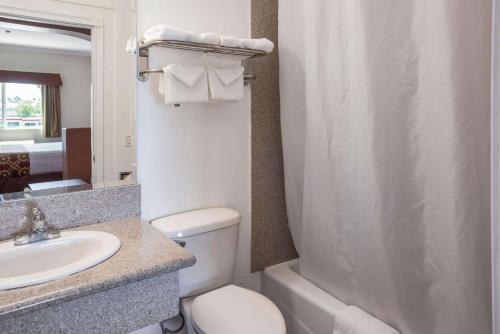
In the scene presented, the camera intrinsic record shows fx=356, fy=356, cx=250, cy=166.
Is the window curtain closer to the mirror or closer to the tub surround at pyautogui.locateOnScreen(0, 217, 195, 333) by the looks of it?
the mirror

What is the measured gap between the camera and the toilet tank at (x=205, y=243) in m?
1.53

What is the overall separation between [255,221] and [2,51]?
1327 mm

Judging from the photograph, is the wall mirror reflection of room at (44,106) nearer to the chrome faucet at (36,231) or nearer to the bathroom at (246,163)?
the bathroom at (246,163)

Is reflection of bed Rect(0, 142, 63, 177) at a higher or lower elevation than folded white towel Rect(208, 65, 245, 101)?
lower

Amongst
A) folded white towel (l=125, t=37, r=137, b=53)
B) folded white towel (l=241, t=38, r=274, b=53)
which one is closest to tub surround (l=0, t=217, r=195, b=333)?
folded white towel (l=125, t=37, r=137, b=53)

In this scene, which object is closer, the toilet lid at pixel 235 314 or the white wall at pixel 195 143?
the toilet lid at pixel 235 314

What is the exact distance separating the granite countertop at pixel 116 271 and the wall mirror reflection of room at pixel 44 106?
27 cm

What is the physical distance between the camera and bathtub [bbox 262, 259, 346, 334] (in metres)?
1.59

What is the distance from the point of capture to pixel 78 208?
4.55 feet

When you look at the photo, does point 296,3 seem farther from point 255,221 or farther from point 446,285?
point 446,285

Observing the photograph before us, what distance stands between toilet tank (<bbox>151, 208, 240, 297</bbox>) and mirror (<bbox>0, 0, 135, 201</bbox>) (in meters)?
0.30

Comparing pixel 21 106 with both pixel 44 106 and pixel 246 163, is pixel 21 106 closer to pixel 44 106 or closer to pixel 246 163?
pixel 44 106

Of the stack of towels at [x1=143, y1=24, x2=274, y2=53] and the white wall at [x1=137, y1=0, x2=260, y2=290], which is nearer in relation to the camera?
the stack of towels at [x1=143, y1=24, x2=274, y2=53]

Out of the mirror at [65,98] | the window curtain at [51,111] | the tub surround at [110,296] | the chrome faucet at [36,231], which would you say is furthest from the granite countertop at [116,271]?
the window curtain at [51,111]
